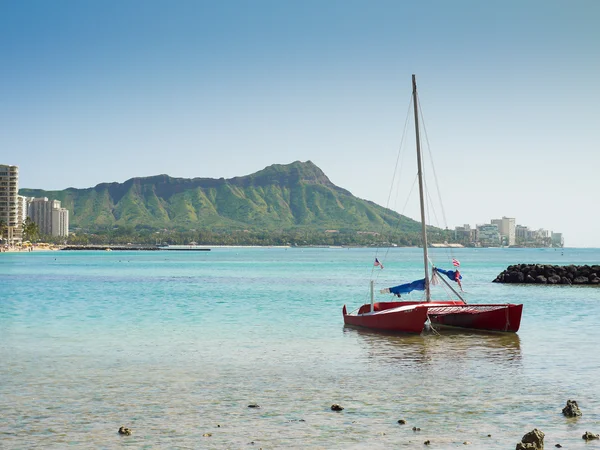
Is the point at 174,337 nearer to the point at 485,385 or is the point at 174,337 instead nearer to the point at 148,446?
the point at 485,385

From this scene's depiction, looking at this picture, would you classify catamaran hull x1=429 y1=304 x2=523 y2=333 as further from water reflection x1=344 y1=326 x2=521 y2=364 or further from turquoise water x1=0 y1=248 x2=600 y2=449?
turquoise water x1=0 y1=248 x2=600 y2=449

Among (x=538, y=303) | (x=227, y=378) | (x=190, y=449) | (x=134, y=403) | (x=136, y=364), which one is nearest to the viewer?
(x=190, y=449)

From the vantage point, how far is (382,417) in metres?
14.9

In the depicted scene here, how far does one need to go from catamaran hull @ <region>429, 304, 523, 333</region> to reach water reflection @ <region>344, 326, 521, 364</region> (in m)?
0.39

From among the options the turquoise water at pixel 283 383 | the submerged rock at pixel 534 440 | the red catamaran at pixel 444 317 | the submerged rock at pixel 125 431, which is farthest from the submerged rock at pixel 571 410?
the red catamaran at pixel 444 317

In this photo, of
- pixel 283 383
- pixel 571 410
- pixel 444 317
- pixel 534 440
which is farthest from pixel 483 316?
pixel 534 440

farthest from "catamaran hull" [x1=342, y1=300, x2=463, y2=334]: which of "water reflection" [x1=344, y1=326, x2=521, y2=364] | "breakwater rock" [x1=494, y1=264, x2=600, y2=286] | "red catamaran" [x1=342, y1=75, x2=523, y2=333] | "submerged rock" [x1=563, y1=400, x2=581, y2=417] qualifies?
"breakwater rock" [x1=494, y1=264, x2=600, y2=286]

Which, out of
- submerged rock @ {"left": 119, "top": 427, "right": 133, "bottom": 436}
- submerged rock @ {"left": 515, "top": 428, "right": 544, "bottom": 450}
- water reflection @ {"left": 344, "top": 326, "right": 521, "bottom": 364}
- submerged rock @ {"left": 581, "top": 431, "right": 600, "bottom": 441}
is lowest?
water reflection @ {"left": 344, "top": 326, "right": 521, "bottom": 364}

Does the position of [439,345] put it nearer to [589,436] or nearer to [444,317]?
[444,317]

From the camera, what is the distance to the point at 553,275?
7638 cm

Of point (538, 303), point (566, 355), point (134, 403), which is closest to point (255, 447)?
point (134, 403)

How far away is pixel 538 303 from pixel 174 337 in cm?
2952

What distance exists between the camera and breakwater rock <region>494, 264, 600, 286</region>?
247 ft

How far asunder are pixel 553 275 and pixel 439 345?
54.2 m
